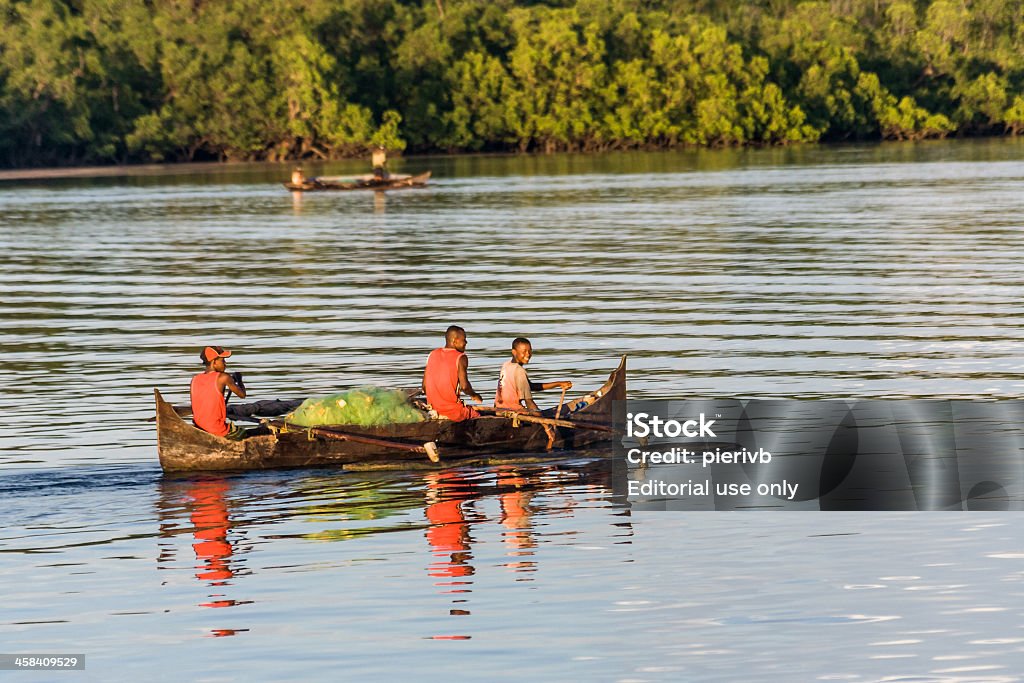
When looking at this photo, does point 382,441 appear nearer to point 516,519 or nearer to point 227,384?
point 227,384

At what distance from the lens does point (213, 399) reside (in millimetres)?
19266

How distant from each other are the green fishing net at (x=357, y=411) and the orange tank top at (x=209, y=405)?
0.84m

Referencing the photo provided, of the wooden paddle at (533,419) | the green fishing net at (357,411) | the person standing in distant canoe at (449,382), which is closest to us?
the person standing in distant canoe at (449,382)

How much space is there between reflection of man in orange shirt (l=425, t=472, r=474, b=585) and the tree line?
94.7 metres

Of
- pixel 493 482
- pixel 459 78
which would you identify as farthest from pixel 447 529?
pixel 459 78

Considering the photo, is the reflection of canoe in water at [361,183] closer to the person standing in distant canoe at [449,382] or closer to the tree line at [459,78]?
the tree line at [459,78]

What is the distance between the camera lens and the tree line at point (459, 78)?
372ft

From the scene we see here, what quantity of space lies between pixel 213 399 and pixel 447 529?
3.79 m

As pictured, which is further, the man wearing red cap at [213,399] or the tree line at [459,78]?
the tree line at [459,78]

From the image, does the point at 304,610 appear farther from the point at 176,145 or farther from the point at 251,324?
the point at 176,145

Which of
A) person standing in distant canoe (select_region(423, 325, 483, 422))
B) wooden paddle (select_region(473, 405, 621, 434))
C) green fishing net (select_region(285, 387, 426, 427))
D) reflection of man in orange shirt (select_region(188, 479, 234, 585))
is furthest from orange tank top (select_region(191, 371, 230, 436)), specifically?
wooden paddle (select_region(473, 405, 621, 434))

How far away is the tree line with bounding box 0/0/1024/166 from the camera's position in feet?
372

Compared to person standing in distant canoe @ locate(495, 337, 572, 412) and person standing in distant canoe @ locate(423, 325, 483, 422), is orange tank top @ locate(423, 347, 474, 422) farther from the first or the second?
person standing in distant canoe @ locate(495, 337, 572, 412)

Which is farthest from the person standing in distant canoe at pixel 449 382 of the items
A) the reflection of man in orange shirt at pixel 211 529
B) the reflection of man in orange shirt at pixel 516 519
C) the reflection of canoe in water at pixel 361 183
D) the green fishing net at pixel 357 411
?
the reflection of canoe in water at pixel 361 183
